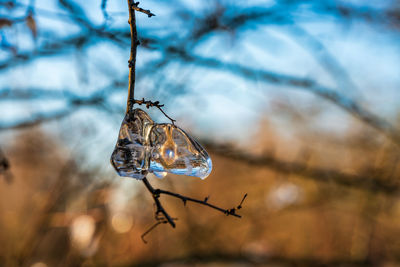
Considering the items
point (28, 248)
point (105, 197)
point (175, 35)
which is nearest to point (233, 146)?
point (175, 35)

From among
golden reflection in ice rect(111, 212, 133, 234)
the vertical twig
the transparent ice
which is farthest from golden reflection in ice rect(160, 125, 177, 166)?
golden reflection in ice rect(111, 212, 133, 234)

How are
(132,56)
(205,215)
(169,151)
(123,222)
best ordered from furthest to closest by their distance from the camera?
1. (205,215)
2. (123,222)
3. (169,151)
4. (132,56)

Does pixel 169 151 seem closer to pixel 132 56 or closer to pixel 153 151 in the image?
pixel 153 151

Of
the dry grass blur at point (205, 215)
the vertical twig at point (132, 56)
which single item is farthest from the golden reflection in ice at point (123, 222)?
the vertical twig at point (132, 56)

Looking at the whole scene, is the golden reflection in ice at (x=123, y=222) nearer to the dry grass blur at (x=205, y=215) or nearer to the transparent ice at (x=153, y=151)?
the dry grass blur at (x=205, y=215)

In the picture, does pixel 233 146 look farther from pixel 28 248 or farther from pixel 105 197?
pixel 28 248

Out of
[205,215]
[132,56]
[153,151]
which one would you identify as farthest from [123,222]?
[132,56]

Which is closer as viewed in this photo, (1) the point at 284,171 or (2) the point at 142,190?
(1) the point at 284,171

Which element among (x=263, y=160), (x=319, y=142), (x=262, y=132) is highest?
(x=263, y=160)
